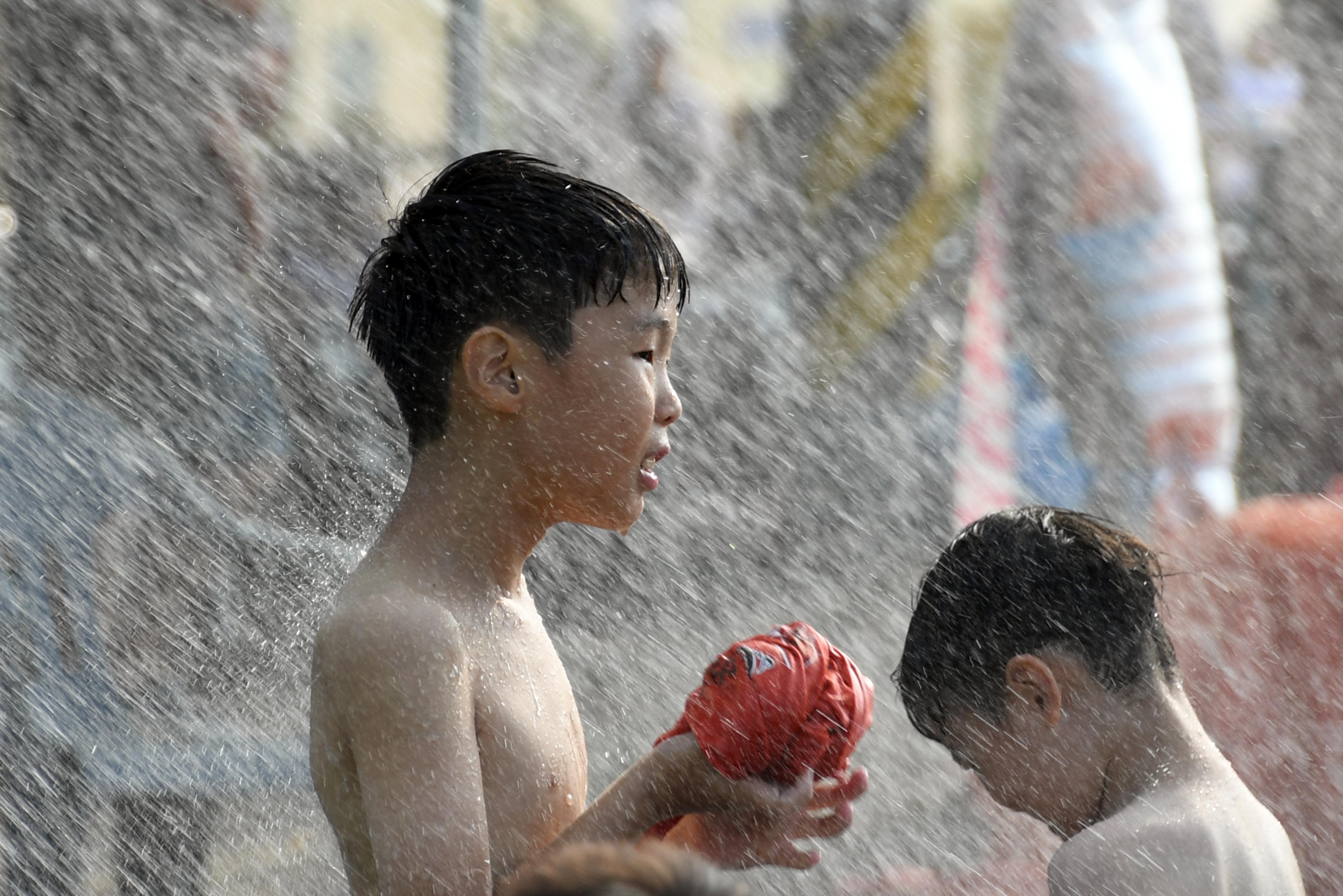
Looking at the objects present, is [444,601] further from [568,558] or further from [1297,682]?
[568,558]

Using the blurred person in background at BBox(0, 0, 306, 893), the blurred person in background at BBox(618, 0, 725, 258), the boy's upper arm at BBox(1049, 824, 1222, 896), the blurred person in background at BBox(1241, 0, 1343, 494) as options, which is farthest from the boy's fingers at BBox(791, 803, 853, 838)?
the blurred person in background at BBox(618, 0, 725, 258)

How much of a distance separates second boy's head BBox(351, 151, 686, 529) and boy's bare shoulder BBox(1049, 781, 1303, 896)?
0.70 m

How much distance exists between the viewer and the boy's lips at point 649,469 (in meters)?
1.88

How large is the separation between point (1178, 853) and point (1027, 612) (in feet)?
1.19

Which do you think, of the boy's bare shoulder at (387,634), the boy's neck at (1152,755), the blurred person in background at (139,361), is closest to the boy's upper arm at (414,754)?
the boy's bare shoulder at (387,634)

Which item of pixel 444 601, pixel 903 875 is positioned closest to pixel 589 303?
pixel 444 601

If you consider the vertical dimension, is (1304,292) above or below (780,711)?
below

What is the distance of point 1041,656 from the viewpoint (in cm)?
200

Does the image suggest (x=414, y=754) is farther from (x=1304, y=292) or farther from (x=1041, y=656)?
(x=1304, y=292)

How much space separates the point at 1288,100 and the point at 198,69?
10.6 feet

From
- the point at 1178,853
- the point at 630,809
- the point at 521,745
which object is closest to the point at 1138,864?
the point at 1178,853

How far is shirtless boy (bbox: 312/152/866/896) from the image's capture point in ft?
A: 5.84

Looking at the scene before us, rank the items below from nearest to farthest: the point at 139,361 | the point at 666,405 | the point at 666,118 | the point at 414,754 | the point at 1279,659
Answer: the point at 414,754, the point at 666,405, the point at 1279,659, the point at 139,361, the point at 666,118

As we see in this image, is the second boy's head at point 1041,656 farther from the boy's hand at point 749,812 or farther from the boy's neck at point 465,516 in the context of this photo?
the boy's neck at point 465,516
